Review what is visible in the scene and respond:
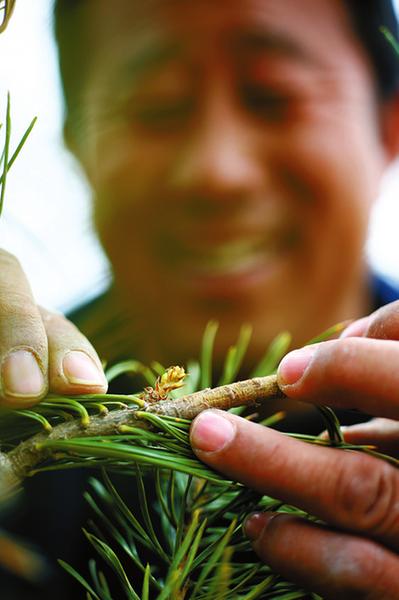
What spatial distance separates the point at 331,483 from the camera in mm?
216

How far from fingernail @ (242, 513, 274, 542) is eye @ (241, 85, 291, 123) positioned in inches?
Answer: 36.2

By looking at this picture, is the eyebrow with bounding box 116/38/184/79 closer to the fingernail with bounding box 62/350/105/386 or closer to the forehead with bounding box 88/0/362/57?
the forehead with bounding box 88/0/362/57

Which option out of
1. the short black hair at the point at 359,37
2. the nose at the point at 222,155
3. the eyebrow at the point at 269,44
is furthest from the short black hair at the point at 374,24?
the nose at the point at 222,155

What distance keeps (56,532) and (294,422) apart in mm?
560

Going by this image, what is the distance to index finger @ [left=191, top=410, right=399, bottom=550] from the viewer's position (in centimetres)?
21

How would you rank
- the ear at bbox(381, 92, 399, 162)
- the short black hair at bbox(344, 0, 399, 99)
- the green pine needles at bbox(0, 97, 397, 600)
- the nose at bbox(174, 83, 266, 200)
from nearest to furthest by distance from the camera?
the green pine needles at bbox(0, 97, 397, 600) < the nose at bbox(174, 83, 266, 200) < the short black hair at bbox(344, 0, 399, 99) < the ear at bbox(381, 92, 399, 162)

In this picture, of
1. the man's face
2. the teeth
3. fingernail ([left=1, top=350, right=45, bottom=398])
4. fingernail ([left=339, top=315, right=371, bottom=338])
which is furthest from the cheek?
fingernail ([left=1, top=350, right=45, bottom=398])

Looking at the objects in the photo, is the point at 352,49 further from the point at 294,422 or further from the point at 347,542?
the point at 347,542

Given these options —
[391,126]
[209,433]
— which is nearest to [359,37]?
[391,126]

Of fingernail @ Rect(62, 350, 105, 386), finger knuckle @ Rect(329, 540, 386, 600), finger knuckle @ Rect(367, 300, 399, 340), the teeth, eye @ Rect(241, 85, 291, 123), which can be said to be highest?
eye @ Rect(241, 85, 291, 123)

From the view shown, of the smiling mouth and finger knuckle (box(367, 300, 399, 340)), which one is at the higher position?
finger knuckle (box(367, 300, 399, 340))

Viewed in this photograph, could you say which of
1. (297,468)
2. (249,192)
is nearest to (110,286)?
(297,468)

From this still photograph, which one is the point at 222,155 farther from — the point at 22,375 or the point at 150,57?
the point at 22,375

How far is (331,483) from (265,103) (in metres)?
0.92
